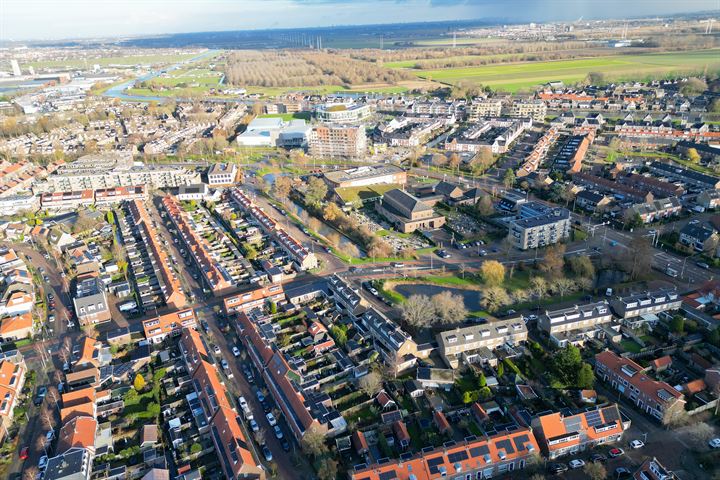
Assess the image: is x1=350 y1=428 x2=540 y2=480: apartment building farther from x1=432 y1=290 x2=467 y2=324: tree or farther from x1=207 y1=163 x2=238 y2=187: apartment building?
x1=207 y1=163 x2=238 y2=187: apartment building

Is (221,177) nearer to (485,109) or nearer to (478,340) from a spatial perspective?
(478,340)

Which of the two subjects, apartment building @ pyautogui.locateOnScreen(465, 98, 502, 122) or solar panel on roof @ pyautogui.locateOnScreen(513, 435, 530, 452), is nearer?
solar panel on roof @ pyautogui.locateOnScreen(513, 435, 530, 452)

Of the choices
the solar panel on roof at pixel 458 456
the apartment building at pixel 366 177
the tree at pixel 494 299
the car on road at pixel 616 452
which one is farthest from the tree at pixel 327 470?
the apartment building at pixel 366 177

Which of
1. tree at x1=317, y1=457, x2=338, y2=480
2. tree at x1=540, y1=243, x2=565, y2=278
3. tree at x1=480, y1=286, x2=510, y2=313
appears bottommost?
tree at x1=317, y1=457, x2=338, y2=480

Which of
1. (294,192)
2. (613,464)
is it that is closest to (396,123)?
(294,192)

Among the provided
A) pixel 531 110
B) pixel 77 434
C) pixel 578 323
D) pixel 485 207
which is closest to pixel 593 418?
pixel 578 323

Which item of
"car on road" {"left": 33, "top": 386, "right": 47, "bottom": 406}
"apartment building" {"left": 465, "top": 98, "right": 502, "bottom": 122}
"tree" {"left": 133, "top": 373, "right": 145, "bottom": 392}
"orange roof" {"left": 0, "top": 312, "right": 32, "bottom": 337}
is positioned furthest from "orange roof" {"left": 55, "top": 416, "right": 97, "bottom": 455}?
"apartment building" {"left": 465, "top": 98, "right": 502, "bottom": 122}

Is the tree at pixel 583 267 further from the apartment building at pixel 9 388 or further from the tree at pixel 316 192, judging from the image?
the apartment building at pixel 9 388
